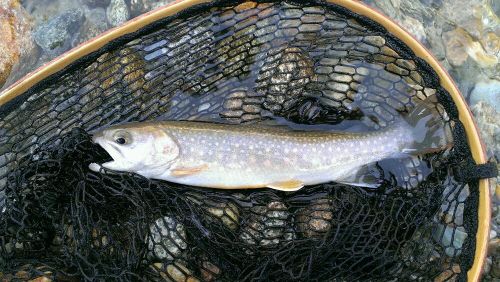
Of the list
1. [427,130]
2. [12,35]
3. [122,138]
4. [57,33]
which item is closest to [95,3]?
[57,33]

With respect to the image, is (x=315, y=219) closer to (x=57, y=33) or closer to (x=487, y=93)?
(x=487, y=93)

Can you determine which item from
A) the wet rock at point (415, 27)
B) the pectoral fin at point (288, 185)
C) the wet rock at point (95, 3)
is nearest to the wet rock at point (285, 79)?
the pectoral fin at point (288, 185)

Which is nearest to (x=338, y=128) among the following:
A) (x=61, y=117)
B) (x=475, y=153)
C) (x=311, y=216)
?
(x=311, y=216)

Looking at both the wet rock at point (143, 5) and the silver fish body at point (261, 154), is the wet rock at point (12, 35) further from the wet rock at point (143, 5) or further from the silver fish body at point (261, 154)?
the silver fish body at point (261, 154)

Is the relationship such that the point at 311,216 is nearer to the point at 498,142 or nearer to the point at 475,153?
the point at 475,153

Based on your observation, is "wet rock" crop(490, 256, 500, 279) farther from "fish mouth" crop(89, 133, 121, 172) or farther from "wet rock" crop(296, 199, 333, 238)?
"fish mouth" crop(89, 133, 121, 172)

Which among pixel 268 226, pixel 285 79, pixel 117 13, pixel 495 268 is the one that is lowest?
pixel 495 268

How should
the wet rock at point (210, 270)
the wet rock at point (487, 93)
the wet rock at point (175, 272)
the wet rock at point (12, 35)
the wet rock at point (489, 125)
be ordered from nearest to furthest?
the wet rock at point (175, 272), the wet rock at point (210, 270), the wet rock at point (489, 125), the wet rock at point (487, 93), the wet rock at point (12, 35)
